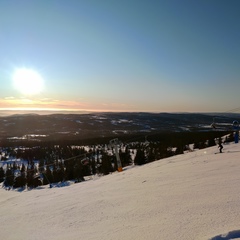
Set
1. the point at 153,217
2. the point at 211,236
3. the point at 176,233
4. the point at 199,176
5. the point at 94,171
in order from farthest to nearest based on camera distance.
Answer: the point at 94,171, the point at 199,176, the point at 153,217, the point at 176,233, the point at 211,236

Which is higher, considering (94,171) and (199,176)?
(199,176)

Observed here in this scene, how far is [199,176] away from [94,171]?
283 ft

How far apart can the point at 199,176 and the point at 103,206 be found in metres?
2.96

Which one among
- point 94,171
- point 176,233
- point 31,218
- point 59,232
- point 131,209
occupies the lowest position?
point 94,171

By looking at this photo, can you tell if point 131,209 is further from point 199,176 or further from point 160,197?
point 199,176

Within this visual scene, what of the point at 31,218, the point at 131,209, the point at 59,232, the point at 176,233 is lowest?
the point at 31,218

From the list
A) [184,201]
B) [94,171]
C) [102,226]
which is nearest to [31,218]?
[102,226]

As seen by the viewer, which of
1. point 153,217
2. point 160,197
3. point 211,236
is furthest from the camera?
point 160,197

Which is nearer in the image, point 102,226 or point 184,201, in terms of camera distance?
point 102,226

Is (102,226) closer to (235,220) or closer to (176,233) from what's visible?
(176,233)

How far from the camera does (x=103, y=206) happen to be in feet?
19.4

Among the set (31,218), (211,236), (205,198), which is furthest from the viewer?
(31,218)

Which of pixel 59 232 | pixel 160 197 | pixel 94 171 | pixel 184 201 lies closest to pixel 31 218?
pixel 59 232

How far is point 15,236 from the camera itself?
5109 millimetres
